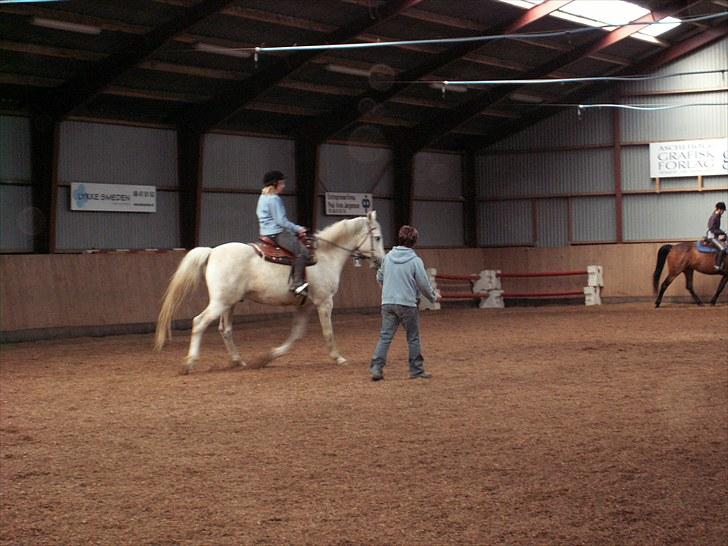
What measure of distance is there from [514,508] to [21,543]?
2629mm

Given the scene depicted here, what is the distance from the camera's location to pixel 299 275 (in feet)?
42.4

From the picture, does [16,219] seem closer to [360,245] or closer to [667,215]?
[360,245]

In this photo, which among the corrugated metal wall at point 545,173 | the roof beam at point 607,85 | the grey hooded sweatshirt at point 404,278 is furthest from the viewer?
the corrugated metal wall at point 545,173

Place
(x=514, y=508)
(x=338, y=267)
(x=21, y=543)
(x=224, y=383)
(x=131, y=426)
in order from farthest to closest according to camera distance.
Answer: (x=338, y=267)
(x=224, y=383)
(x=131, y=426)
(x=514, y=508)
(x=21, y=543)

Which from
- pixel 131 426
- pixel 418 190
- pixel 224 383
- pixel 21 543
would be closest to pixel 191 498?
pixel 21 543

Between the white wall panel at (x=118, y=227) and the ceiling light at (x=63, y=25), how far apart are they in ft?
13.4

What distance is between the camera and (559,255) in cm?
2994

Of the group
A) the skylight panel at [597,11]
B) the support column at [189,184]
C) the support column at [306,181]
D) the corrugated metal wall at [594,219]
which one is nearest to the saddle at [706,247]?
the corrugated metal wall at [594,219]

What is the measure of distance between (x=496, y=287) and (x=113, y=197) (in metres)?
12.1

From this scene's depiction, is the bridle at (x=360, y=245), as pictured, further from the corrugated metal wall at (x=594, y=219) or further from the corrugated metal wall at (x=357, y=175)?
the corrugated metal wall at (x=594, y=219)

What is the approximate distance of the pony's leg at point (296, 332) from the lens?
13.2 m

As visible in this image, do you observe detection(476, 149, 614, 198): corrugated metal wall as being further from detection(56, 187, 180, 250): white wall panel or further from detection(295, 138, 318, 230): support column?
detection(56, 187, 180, 250): white wall panel

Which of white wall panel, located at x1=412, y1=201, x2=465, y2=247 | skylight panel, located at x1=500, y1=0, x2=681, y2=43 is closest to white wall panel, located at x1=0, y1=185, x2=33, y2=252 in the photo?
skylight panel, located at x1=500, y1=0, x2=681, y2=43

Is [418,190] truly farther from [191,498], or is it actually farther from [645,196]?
[191,498]
